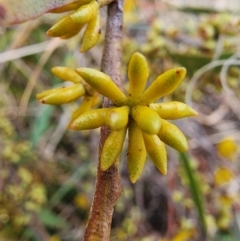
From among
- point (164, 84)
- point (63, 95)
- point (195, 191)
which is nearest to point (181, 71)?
point (164, 84)

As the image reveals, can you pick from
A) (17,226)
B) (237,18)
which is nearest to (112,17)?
(237,18)

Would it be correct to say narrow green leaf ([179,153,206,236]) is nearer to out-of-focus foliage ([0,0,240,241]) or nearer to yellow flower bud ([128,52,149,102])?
out-of-focus foliage ([0,0,240,241])

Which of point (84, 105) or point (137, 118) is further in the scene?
point (84, 105)

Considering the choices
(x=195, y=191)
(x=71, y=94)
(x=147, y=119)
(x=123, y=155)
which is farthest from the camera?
(x=123, y=155)

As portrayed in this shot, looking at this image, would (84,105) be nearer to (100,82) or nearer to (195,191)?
(100,82)

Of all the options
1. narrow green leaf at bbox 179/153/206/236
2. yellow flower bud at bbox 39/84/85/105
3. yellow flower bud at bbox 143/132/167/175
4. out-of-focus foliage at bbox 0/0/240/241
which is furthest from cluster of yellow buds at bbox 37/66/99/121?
out-of-focus foliage at bbox 0/0/240/241

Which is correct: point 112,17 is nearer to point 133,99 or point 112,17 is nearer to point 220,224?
point 133,99

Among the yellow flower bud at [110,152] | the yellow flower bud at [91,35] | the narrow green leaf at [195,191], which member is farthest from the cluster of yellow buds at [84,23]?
the narrow green leaf at [195,191]
